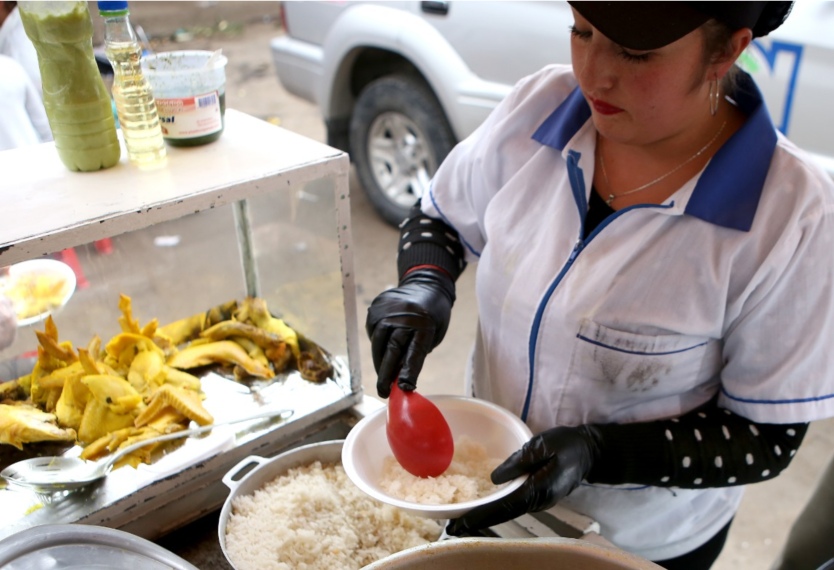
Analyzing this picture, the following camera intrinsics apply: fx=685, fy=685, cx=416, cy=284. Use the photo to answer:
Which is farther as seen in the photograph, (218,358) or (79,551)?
(218,358)

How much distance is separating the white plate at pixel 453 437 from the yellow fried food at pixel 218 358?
301 millimetres

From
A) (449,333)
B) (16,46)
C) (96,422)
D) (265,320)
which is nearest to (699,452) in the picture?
(265,320)

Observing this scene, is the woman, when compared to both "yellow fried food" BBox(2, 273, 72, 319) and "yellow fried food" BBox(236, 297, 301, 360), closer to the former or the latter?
"yellow fried food" BBox(236, 297, 301, 360)

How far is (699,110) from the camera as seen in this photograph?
3.70 feet

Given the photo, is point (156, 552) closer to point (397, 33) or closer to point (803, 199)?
point (803, 199)

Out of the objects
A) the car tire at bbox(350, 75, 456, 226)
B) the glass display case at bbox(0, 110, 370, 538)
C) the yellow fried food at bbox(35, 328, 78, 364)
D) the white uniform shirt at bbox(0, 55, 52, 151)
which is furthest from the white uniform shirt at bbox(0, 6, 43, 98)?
the car tire at bbox(350, 75, 456, 226)

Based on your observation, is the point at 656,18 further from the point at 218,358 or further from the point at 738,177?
the point at 218,358

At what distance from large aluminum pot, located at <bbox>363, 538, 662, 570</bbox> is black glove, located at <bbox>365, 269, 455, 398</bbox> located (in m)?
0.39

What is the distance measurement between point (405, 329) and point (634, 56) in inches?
23.9

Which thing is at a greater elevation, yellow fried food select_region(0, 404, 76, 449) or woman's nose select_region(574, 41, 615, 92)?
woman's nose select_region(574, 41, 615, 92)

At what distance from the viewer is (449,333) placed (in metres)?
3.62

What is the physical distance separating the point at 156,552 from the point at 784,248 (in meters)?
0.97

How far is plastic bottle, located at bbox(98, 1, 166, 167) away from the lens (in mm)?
1097

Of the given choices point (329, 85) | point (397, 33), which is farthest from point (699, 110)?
point (329, 85)
